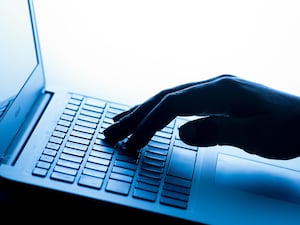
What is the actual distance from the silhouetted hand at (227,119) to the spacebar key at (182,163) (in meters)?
0.04

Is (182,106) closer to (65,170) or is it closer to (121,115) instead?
(121,115)

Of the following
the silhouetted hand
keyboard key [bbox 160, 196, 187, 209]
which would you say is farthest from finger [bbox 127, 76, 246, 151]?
keyboard key [bbox 160, 196, 187, 209]

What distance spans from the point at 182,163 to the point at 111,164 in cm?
13

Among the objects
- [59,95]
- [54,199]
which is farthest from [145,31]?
[54,199]

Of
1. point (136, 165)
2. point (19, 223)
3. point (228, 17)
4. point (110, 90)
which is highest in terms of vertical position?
point (228, 17)

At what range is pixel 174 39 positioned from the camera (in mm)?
995

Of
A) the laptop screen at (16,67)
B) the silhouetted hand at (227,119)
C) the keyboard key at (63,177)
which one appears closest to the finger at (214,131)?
the silhouetted hand at (227,119)

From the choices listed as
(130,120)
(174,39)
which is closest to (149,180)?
(130,120)

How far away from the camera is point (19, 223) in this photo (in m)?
0.64

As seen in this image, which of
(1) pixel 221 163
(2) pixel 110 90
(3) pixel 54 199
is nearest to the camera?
(3) pixel 54 199

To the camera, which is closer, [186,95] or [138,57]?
[186,95]

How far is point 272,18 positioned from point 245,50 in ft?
0.35

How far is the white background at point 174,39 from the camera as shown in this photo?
97cm

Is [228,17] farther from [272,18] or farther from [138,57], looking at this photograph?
[138,57]
